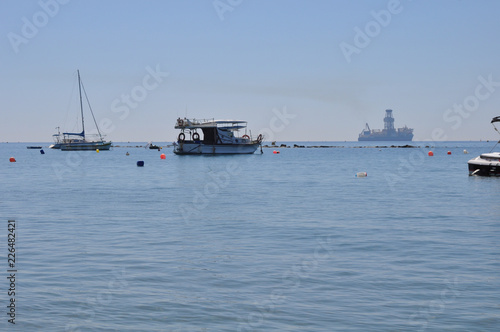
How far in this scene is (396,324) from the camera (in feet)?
42.1

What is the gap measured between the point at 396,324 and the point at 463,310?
6.79 ft

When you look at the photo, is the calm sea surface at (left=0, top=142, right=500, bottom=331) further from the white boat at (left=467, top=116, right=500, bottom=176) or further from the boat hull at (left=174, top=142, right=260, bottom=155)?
the boat hull at (left=174, top=142, right=260, bottom=155)

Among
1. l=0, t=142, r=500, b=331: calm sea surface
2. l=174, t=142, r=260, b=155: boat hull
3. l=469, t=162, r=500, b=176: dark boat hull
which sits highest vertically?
l=174, t=142, r=260, b=155: boat hull

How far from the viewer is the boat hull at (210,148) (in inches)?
4638

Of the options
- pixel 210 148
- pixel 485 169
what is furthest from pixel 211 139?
pixel 485 169

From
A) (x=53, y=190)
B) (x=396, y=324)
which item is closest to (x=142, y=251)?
(x=396, y=324)

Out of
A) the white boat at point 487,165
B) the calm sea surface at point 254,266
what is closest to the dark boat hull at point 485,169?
the white boat at point 487,165

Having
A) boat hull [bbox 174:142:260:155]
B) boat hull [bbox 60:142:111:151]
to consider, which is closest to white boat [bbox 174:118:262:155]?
boat hull [bbox 174:142:260:155]

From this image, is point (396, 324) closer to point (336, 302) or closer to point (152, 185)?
point (336, 302)

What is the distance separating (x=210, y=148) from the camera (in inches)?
4628

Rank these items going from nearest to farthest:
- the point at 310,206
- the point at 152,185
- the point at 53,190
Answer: the point at 310,206
the point at 53,190
the point at 152,185

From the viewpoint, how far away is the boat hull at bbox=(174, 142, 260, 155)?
117812 mm

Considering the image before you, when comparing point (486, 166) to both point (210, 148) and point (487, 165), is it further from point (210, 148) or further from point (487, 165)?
point (210, 148)

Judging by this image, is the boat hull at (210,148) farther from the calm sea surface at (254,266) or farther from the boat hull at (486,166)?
the calm sea surface at (254,266)
